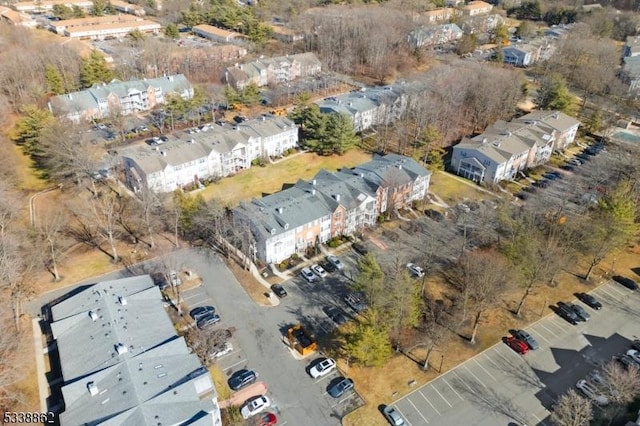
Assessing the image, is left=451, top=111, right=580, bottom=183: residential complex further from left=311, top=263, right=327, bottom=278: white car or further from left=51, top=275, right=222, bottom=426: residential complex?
left=51, top=275, right=222, bottom=426: residential complex

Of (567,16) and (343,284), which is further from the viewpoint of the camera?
(567,16)

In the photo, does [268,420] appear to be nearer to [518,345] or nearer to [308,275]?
[308,275]

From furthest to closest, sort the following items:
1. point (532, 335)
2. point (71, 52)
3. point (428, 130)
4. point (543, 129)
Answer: point (71, 52), point (543, 129), point (428, 130), point (532, 335)

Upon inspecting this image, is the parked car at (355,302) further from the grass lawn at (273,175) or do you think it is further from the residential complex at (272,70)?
the residential complex at (272,70)

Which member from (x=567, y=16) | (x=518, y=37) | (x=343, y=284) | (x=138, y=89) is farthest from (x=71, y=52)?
(x=567, y=16)

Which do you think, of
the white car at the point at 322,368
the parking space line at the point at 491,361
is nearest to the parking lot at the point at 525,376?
the parking space line at the point at 491,361

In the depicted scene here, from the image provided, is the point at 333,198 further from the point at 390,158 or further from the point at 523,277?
the point at 523,277
